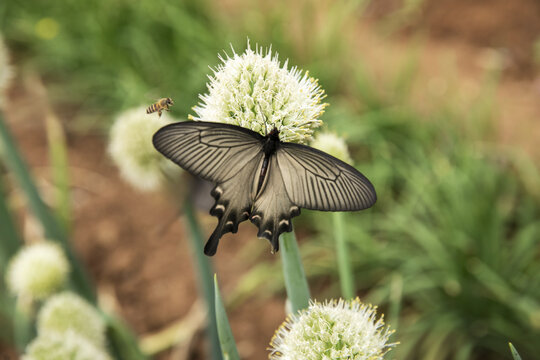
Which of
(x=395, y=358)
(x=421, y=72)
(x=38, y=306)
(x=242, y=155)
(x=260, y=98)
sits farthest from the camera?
(x=421, y=72)

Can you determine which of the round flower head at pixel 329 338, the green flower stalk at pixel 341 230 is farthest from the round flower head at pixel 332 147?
the round flower head at pixel 329 338

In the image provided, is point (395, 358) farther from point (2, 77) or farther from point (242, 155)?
point (2, 77)

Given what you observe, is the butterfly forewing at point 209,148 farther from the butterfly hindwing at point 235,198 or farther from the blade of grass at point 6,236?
the blade of grass at point 6,236

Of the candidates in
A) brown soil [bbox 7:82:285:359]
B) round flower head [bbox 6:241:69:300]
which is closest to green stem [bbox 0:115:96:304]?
round flower head [bbox 6:241:69:300]

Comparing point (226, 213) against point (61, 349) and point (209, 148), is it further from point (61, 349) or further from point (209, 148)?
point (61, 349)

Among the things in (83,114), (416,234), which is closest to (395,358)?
(416,234)

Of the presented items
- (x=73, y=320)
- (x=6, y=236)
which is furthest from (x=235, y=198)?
(x=6, y=236)
